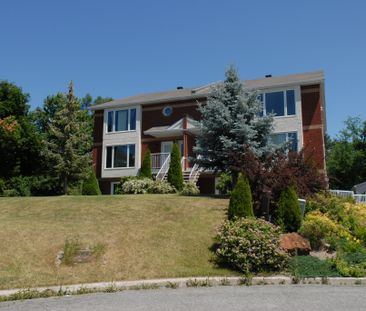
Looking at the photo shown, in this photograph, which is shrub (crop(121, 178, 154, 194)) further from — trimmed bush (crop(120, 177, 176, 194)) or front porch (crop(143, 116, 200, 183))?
front porch (crop(143, 116, 200, 183))

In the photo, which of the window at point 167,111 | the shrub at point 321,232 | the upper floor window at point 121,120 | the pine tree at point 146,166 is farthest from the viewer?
the upper floor window at point 121,120

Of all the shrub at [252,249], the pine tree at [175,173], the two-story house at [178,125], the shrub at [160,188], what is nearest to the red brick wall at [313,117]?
the two-story house at [178,125]

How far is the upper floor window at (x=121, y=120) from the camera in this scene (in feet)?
108

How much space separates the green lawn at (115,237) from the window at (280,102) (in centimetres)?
1230

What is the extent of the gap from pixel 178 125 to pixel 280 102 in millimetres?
7075

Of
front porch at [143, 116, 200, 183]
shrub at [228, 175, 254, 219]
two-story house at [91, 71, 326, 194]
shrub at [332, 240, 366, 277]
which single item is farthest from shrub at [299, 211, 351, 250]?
front porch at [143, 116, 200, 183]

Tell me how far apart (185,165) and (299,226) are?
1630 cm

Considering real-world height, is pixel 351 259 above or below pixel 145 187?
below

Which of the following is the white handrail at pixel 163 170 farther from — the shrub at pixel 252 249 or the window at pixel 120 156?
the shrub at pixel 252 249

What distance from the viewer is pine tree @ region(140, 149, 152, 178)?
2892 cm

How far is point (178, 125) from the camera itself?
29.7 meters

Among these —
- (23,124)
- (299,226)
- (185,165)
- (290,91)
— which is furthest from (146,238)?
(23,124)

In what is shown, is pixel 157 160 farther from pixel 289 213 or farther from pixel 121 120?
pixel 289 213

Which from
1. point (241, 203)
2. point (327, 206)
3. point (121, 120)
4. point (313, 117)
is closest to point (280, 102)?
point (313, 117)
